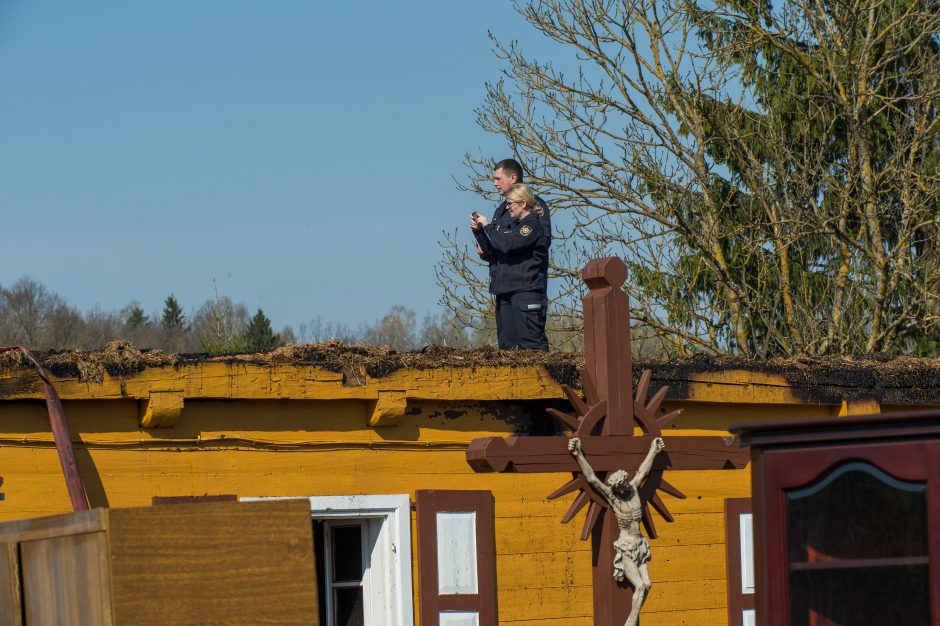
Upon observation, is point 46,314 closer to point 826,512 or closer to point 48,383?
point 48,383

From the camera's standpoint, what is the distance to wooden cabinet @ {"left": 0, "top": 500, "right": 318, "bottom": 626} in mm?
3287

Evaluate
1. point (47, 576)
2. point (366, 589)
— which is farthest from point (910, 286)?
→ point (47, 576)

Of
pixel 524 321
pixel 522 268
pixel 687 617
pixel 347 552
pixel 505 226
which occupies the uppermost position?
pixel 505 226

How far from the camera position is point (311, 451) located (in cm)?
740

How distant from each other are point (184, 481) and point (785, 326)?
1162 cm

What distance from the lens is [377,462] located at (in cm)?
753

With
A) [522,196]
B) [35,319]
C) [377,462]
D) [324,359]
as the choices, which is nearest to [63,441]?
[324,359]

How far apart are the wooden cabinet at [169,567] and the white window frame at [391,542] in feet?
12.6

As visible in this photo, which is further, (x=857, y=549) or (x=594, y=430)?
(x=594, y=430)

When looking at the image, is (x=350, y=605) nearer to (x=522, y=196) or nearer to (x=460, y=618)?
(x=460, y=618)

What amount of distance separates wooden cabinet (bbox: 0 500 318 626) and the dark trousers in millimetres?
5062

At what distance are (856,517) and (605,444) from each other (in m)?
2.07

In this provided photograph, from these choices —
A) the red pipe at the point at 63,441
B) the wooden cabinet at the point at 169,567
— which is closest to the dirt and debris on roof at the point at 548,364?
the red pipe at the point at 63,441

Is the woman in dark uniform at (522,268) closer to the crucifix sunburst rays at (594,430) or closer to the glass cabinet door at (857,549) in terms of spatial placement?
the crucifix sunburst rays at (594,430)
